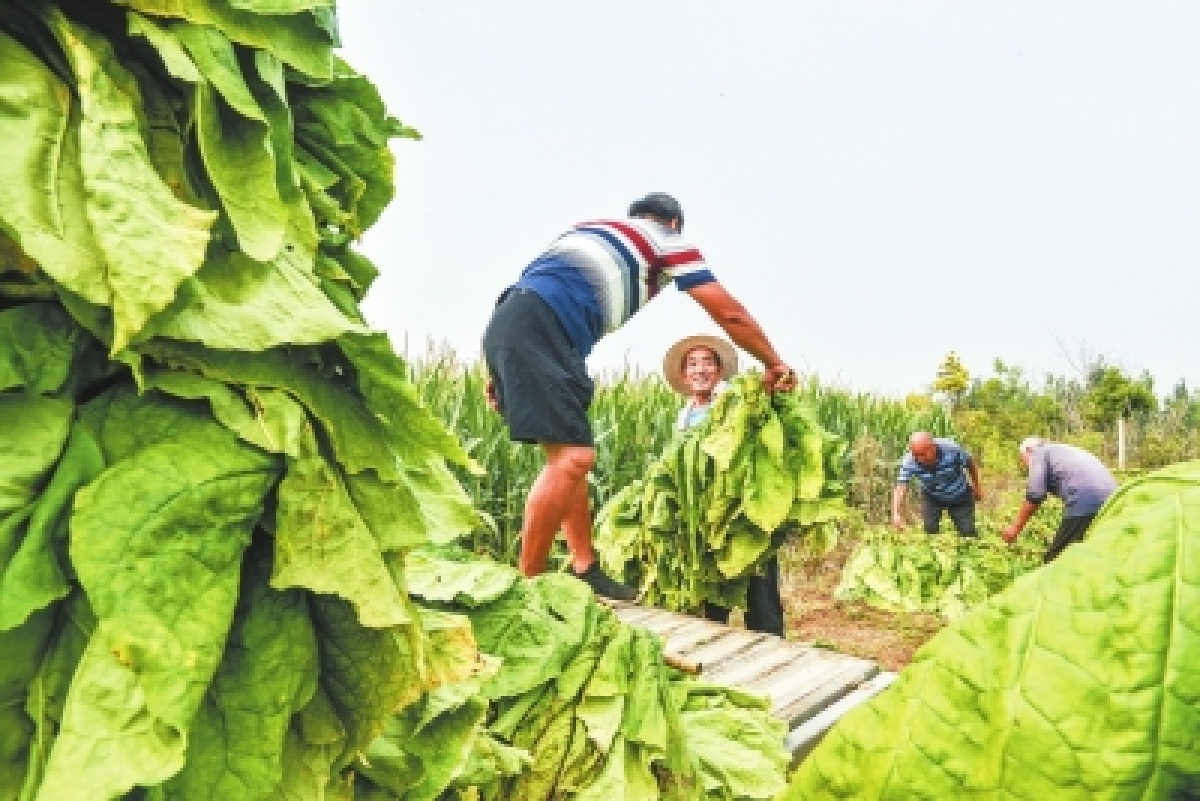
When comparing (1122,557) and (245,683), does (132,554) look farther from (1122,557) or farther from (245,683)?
(1122,557)

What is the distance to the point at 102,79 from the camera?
2.97ft

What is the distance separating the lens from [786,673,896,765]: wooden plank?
2.68 m

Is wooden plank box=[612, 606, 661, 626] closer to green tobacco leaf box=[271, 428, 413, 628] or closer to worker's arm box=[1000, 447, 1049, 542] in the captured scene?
green tobacco leaf box=[271, 428, 413, 628]

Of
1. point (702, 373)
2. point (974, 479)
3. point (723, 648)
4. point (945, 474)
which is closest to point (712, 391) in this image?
point (702, 373)

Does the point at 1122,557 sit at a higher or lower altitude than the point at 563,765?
higher

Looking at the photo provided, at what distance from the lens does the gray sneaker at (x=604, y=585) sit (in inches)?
175

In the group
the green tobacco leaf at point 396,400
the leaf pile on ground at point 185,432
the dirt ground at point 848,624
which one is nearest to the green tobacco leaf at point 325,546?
the leaf pile on ground at point 185,432

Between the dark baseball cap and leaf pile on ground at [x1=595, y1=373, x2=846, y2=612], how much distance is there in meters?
0.83

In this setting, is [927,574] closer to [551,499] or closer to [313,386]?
[551,499]

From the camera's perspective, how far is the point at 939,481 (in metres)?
10.3

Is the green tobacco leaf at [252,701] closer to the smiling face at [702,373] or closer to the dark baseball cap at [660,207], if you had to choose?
the dark baseball cap at [660,207]

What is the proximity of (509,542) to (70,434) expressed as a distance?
6174mm

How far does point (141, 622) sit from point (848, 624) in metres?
7.58

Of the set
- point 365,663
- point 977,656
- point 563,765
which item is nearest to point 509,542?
A: point 563,765
